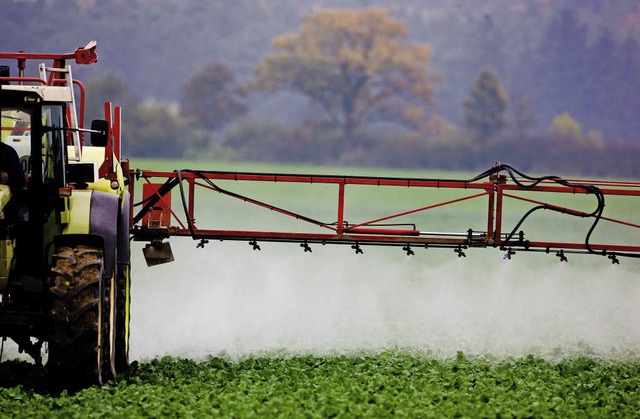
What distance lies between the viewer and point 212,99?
36.7m

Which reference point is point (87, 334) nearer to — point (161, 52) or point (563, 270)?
point (563, 270)

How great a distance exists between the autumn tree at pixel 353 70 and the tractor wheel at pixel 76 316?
27.0m

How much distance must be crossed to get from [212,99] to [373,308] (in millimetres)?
21086

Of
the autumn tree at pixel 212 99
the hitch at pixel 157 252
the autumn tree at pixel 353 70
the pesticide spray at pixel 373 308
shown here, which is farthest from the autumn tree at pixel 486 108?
the hitch at pixel 157 252

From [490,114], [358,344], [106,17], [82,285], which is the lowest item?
A: [358,344]

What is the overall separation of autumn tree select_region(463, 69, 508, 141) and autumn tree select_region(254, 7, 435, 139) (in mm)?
1370

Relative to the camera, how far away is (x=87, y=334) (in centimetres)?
888

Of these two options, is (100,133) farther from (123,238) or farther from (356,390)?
(356,390)

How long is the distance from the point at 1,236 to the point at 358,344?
5.64m

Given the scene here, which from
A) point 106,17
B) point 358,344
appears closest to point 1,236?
point 358,344

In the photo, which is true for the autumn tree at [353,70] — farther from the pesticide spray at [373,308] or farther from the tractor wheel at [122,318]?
the tractor wheel at [122,318]

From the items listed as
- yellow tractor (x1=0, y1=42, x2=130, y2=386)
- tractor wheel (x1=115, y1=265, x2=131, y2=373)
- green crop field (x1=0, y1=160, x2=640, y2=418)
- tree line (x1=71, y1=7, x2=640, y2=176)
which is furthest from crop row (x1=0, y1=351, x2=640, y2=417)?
tree line (x1=71, y1=7, x2=640, y2=176)

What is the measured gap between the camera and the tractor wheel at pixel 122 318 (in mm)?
10328

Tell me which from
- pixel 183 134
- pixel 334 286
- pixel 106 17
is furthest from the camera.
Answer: pixel 106 17
